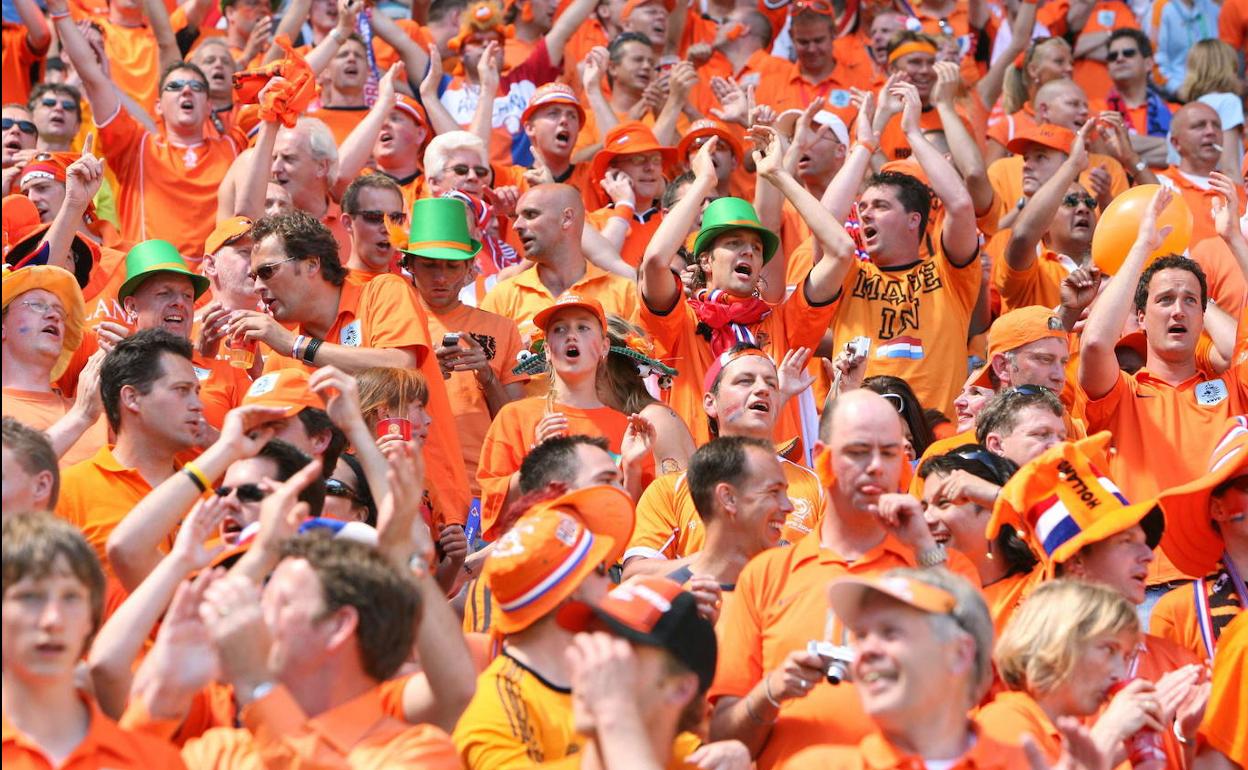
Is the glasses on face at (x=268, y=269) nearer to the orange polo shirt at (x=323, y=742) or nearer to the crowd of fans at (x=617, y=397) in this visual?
the crowd of fans at (x=617, y=397)

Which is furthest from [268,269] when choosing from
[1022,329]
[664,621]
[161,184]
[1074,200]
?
[1074,200]

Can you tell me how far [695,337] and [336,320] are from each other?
164 centimetres

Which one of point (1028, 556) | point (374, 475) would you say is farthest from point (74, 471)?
point (1028, 556)

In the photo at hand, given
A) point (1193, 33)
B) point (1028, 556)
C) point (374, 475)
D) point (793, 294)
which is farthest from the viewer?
point (1193, 33)

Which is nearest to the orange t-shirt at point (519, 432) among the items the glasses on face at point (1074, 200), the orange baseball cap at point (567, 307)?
the orange baseball cap at point (567, 307)

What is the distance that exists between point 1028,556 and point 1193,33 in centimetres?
964

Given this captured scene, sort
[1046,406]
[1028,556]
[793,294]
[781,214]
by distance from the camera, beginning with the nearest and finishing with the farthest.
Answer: [1028,556] → [1046,406] → [793,294] → [781,214]

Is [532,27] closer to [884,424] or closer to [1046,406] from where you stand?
[1046,406]

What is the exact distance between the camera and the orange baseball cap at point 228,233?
8.30 m

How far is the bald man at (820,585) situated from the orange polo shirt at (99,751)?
1636mm

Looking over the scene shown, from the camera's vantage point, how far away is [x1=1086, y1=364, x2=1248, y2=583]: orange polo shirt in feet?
24.6

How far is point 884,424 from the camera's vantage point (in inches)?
223

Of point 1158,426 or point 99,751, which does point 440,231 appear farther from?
point 99,751

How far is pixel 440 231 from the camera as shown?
8320 millimetres
